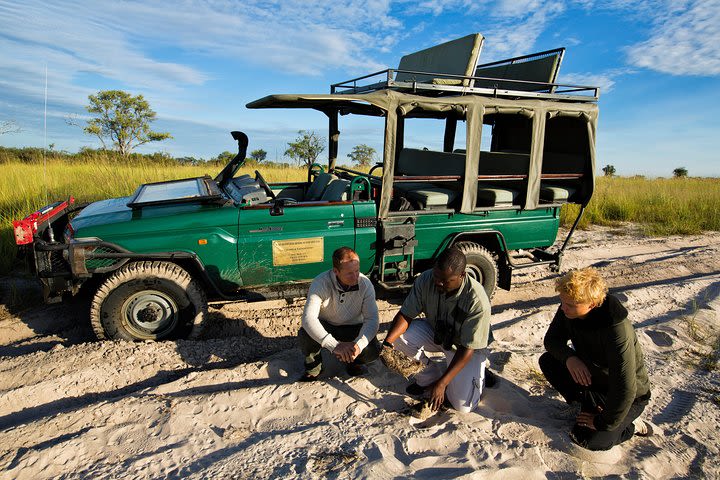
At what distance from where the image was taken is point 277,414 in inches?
125

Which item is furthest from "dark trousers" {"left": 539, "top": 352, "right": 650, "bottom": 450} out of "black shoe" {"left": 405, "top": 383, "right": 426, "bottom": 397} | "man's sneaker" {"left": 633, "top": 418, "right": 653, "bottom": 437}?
"black shoe" {"left": 405, "top": 383, "right": 426, "bottom": 397}

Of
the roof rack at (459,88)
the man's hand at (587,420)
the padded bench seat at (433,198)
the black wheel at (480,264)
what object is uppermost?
the roof rack at (459,88)

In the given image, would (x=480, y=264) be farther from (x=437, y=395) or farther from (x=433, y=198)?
(x=437, y=395)

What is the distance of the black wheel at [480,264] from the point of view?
210 inches

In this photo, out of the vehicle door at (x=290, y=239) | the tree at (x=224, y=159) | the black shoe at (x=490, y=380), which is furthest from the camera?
the tree at (x=224, y=159)

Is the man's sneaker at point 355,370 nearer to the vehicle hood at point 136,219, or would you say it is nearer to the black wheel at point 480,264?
the vehicle hood at point 136,219

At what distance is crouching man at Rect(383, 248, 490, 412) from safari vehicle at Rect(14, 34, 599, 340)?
1.34 m

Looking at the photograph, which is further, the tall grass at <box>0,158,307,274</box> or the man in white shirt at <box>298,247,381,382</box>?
the tall grass at <box>0,158,307,274</box>

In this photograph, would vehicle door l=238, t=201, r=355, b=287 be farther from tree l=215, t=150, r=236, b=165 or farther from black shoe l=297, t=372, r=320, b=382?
tree l=215, t=150, r=236, b=165

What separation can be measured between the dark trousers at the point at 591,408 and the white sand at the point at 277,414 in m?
0.08

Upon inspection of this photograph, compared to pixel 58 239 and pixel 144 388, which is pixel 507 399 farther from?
pixel 58 239

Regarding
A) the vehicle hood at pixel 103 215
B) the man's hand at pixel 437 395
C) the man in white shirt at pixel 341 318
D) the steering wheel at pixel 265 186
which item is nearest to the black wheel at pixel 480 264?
the man in white shirt at pixel 341 318

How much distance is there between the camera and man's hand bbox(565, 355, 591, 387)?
118 inches

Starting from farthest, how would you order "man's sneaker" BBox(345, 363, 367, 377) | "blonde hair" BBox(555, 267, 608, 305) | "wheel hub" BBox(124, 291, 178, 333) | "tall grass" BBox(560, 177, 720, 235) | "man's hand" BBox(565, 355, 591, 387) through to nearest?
"tall grass" BBox(560, 177, 720, 235), "wheel hub" BBox(124, 291, 178, 333), "man's sneaker" BBox(345, 363, 367, 377), "man's hand" BBox(565, 355, 591, 387), "blonde hair" BBox(555, 267, 608, 305)
